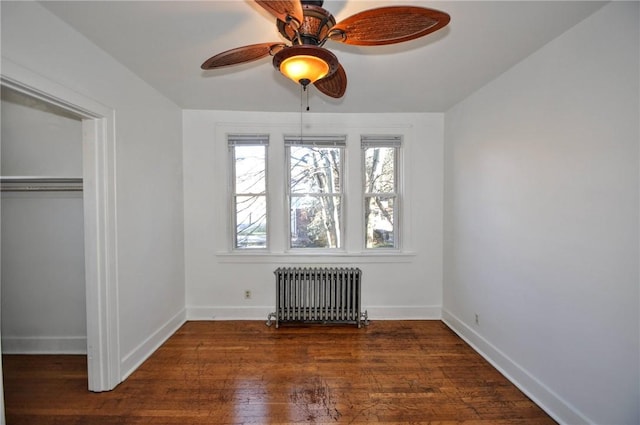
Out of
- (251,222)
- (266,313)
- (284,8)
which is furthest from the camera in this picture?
(251,222)

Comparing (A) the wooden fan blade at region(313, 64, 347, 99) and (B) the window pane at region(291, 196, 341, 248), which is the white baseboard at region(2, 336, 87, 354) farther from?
(A) the wooden fan blade at region(313, 64, 347, 99)

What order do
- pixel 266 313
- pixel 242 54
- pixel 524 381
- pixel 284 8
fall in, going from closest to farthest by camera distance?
pixel 284 8, pixel 242 54, pixel 524 381, pixel 266 313

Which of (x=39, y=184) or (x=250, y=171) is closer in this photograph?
(x=39, y=184)

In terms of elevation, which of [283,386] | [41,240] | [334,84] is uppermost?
[334,84]

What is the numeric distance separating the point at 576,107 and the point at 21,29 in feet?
10.5

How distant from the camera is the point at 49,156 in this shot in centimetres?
234

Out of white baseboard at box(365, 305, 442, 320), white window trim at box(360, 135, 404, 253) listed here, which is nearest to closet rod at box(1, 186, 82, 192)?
white window trim at box(360, 135, 404, 253)

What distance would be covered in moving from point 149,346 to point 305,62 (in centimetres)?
277

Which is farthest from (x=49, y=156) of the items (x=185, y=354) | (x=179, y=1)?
(x=185, y=354)

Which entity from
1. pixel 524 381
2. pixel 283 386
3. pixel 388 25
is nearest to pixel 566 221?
pixel 524 381

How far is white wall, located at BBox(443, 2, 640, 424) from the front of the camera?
1.43 metres

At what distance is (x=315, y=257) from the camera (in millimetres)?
3295

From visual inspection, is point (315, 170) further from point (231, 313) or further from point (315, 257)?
point (231, 313)

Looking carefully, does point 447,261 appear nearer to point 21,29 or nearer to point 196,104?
point 196,104
